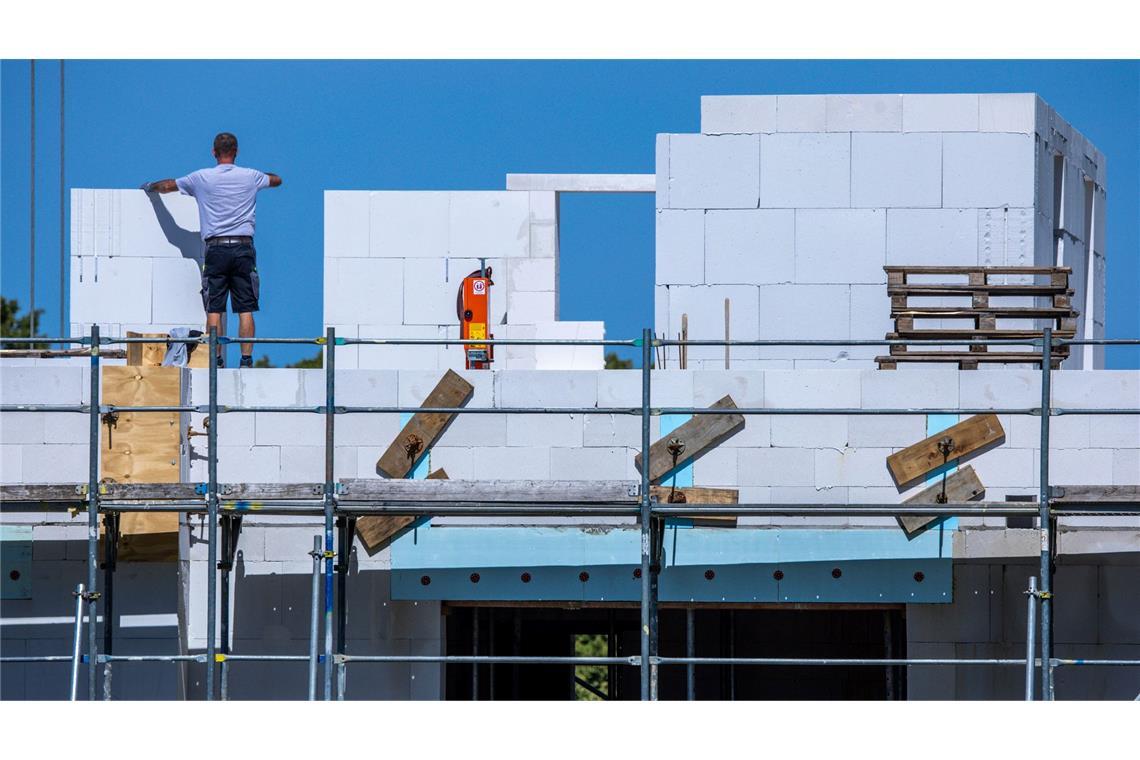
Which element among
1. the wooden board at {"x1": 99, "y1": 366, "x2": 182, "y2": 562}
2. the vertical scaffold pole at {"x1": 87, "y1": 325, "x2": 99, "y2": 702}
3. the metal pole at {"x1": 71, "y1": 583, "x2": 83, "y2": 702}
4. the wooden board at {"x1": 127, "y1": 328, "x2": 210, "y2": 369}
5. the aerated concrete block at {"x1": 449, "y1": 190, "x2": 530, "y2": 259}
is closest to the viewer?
the vertical scaffold pole at {"x1": 87, "y1": 325, "x2": 99, "y2": 702}

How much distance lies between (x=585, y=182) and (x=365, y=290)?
4292mm

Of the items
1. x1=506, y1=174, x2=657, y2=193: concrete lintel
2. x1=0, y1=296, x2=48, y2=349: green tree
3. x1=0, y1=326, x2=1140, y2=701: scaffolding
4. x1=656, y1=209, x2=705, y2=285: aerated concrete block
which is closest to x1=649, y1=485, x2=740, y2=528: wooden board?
x1=0, y1=326, x2=1140, y2=701: scaffolding

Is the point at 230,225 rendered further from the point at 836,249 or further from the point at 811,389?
the point at 836,249

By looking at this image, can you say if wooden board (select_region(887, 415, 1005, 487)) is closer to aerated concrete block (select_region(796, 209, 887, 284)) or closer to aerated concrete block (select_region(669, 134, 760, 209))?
aerated concrete block (select_region(796, 209, 887, 284))

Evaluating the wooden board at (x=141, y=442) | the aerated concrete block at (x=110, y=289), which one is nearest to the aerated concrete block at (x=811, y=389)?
the wooden board at (x=141, y=442)

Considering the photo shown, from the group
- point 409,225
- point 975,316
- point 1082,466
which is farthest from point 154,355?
point 1082,466

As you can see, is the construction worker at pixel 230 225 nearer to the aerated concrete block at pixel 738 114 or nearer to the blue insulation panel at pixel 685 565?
the blue insulation panel at pixel 685 565

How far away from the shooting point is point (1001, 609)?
10.7 metres

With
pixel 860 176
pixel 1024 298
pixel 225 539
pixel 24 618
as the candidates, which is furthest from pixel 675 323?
pixel 24 618

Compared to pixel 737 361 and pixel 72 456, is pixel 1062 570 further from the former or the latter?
pixel 72 456

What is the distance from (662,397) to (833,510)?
1.53 meters

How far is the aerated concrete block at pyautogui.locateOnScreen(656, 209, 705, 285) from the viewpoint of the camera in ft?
42.4

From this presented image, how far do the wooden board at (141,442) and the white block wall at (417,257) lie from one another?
3686mm

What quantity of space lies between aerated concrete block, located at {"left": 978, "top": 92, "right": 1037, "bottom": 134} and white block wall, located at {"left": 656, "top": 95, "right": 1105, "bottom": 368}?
0.6 inches
